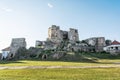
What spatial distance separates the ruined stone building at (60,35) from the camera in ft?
342

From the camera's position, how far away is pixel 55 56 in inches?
2872

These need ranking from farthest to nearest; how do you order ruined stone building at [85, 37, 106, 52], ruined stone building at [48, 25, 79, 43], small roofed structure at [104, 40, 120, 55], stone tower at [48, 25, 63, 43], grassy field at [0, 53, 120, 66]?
ruined stone building at [48, 25, 79, 43] < stone tower at [48, 25, 63, 43] < ruined stone building at [85, 37, 106, 52] < small roofed structure at [104, 40, 120, 55] < grassy field at [0, 53, 120, 66]

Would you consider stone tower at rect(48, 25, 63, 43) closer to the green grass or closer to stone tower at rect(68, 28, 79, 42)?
stone tower at rect(68, 28, 79, 42)

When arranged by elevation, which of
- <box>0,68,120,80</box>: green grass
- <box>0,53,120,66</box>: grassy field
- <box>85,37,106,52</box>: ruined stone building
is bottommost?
<box>0,68,120,80</box>: green grass

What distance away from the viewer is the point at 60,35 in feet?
342

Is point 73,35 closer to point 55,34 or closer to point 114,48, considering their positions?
point 55,34

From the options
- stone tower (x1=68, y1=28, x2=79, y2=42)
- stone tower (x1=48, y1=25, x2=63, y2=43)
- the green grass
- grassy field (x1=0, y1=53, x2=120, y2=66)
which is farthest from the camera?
stone tower (x1=68, y1=28, x2=79, y2=42)

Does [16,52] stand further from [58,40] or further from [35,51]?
[58,40]

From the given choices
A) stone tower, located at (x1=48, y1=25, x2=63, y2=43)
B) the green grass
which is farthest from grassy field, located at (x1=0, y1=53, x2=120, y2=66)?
stone tower, located at (x1=48, y1=25, x2=63, y2=43)

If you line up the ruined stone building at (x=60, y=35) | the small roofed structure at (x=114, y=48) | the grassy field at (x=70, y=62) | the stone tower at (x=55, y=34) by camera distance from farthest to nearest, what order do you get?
the ruined stone building at (x=60, y=35)
the stone tower at (x=55, y=34)
the small roofed structure at (x=114, y=48)
the grassy field at (x=70, y=62)

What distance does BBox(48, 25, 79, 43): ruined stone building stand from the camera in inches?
4104

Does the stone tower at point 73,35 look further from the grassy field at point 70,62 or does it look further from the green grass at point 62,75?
the green grass at point 62,75

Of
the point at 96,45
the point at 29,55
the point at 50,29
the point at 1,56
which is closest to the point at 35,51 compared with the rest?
the point at 29,55

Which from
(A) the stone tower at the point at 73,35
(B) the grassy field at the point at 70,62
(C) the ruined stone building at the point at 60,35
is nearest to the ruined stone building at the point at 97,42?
(A) the stone tower at the point at 73,35
